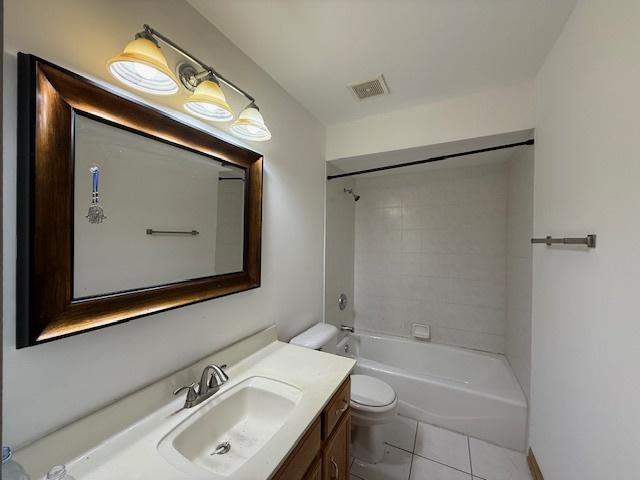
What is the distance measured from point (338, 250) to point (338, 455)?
1.66m

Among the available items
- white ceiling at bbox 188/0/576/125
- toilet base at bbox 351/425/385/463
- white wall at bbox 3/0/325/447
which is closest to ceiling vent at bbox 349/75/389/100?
white ceiling at bbox 188/0/576/125

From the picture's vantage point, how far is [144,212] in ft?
3.60

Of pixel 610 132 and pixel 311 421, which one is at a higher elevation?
pixel 610 132

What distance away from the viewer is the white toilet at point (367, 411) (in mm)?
1791

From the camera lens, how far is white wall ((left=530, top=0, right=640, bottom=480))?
945 millimetres

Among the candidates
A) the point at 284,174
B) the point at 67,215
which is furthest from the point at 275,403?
the point at 284,174

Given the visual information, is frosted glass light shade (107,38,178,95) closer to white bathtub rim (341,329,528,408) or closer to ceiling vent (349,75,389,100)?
ceiling vent (349,75,389,100)

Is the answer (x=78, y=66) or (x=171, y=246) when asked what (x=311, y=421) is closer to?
(x=171, y=246)

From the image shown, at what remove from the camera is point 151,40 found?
950 mm

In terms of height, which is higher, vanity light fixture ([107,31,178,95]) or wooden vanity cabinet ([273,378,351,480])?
vanity light fixture ([107,31,178,95])

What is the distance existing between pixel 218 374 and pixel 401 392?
62.5 inches

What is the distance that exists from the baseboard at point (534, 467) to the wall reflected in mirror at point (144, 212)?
206 centimetres

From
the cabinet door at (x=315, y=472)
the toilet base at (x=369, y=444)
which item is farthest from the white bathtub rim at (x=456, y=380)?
the cabinet door at (x=315, y=472)

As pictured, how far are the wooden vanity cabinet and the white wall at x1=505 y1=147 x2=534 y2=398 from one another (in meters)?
1.30
